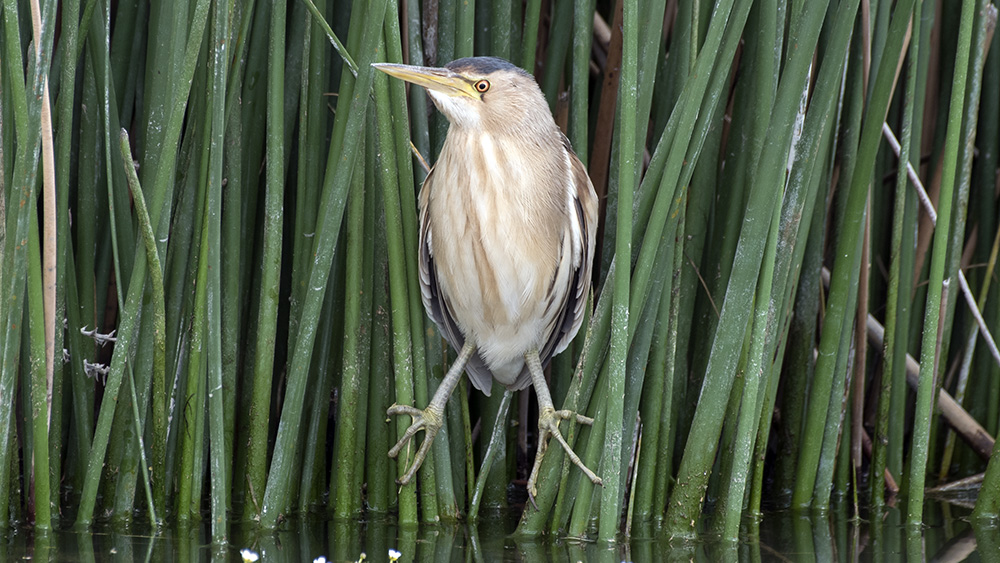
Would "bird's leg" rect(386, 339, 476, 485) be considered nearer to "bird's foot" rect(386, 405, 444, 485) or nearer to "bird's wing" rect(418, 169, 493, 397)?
"bird's foot" rect(386, 405, 444, 485)

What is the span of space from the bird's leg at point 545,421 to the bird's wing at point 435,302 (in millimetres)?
126

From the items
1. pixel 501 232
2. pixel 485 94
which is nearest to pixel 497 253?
pixel 501 232

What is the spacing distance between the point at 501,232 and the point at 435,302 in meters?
0.33

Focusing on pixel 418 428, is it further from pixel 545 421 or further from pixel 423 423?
pixel 545 421

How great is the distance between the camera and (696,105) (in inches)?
65.2

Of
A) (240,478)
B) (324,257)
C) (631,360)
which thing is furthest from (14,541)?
(631,360)

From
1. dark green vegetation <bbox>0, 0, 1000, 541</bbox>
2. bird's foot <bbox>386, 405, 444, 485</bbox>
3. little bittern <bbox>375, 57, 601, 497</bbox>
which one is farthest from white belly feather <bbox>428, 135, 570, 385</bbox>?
bird's foot <bbox>386, 405, 444, 485</bbox>

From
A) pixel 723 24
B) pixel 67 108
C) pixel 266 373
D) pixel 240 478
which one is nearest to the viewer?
pixel 723 24

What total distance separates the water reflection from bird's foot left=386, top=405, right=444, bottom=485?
13cm

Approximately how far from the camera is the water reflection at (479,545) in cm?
174

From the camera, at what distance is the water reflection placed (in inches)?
68.4

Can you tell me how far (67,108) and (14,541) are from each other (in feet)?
2.81

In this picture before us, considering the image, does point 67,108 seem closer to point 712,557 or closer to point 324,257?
point 324,257

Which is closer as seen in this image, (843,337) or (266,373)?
(266,373)
